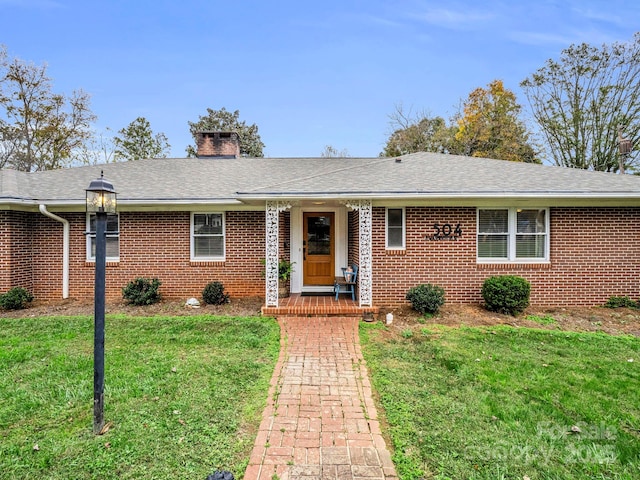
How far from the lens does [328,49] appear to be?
1361 cm

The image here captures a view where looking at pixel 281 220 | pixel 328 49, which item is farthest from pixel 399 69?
pixel 281 220

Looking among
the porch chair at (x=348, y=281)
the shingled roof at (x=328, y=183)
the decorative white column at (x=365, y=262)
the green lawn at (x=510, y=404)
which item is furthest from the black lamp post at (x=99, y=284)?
the porch chair at (x=348, y=281)

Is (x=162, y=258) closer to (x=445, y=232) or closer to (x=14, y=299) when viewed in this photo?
(x=14, y=299)

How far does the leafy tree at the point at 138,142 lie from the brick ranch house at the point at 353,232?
1841 centimetres

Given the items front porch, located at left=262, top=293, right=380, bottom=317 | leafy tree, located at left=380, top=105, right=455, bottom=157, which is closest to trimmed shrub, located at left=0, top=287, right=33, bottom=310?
front porch, located at left=262, top=293, right=380, bottom=317

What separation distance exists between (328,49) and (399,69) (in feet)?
12.0

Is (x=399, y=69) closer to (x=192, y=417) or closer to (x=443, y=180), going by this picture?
(x=443, y=180)

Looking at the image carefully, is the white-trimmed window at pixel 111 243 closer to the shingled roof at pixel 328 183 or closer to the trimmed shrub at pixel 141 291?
the shingled roof at pixel 328 183

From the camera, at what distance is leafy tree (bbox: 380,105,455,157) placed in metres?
24.8

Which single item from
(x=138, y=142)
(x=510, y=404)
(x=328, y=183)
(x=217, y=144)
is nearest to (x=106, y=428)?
(x=510, y=404)

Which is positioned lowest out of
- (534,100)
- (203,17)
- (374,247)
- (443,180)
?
(374,247)

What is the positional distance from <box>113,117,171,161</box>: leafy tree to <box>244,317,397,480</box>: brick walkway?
26784 millimetres

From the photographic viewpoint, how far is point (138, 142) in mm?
26812

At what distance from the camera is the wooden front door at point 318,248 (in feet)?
29.4
